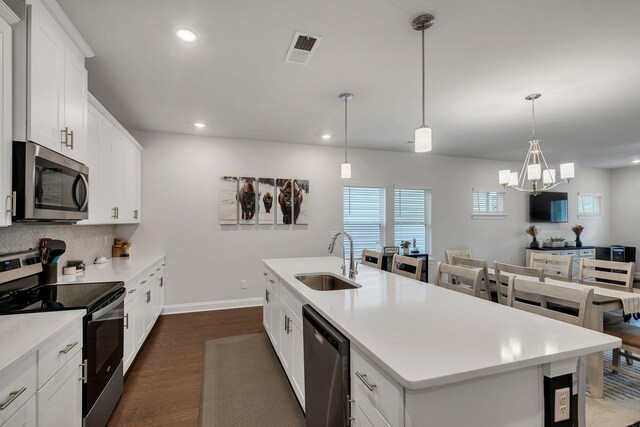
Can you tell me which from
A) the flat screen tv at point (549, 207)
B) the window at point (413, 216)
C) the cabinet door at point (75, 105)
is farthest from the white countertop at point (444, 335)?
the flat screen tv at point (549, 207)

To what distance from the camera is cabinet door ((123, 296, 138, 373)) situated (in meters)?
2.45

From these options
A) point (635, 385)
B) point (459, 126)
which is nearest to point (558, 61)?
point (459, 126)

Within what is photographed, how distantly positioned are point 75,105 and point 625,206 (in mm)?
10696

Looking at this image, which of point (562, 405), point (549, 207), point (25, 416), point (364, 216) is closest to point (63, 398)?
point (25, 416)

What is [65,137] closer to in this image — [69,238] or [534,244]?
[69,238]

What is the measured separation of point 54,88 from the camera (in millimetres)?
1836

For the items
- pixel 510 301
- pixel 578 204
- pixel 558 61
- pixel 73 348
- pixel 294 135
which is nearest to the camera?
pixel 73 348

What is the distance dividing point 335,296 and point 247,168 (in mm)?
3394

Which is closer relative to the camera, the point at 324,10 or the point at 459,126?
the point at 324,10

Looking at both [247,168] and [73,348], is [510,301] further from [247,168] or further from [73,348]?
[247,168]

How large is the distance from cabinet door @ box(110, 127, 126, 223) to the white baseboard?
1640 millimetres

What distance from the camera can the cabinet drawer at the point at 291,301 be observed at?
6.70 ft

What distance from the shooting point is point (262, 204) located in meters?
4.83

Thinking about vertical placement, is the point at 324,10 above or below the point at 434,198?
above
